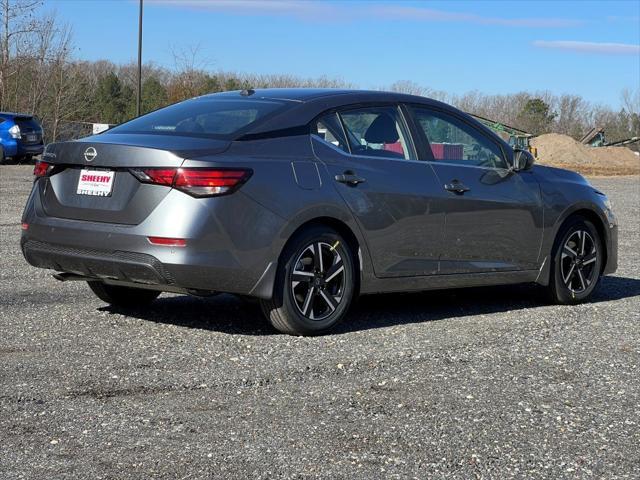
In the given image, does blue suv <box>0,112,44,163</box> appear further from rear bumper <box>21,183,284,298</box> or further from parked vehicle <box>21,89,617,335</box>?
rear bumper <box>21,183,284,298</box>

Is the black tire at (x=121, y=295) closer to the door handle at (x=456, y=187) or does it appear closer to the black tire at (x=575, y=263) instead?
the door handle at (x=456, y=187)

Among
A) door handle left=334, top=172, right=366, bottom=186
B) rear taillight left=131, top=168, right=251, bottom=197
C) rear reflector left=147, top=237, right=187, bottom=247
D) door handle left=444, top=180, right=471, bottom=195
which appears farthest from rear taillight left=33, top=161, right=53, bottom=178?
door handle left=444, top=180, right=471, bottom=195

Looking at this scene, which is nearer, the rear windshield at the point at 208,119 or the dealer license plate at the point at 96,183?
the dealer license plate at the point at 96,183

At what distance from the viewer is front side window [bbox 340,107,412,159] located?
751cm

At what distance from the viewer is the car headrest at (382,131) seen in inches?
300

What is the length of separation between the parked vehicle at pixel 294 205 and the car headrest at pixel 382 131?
0.03 ft

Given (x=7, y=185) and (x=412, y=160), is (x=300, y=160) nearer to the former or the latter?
(x=412, y=160)

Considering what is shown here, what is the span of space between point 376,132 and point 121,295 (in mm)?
2153

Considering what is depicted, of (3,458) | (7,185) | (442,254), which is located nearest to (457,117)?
(442,254)

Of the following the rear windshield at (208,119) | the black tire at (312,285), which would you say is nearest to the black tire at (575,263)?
the black tire at (312,285)

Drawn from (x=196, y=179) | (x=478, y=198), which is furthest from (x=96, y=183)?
(x=478, y=198)

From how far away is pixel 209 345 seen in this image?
21.9 feet

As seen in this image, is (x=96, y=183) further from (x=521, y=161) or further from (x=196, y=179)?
(x=521, y=161)

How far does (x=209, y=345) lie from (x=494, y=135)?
3100 millimetres
